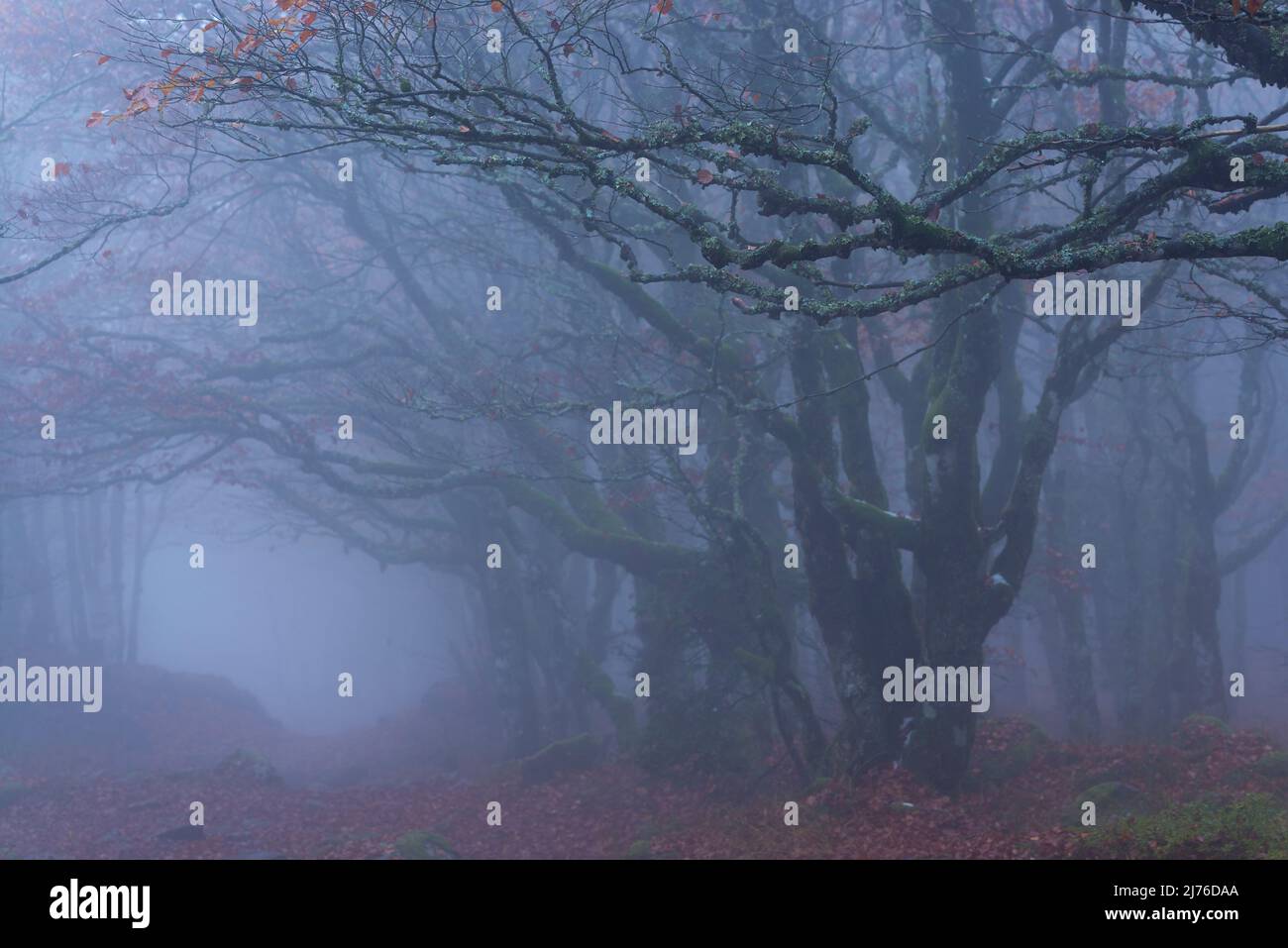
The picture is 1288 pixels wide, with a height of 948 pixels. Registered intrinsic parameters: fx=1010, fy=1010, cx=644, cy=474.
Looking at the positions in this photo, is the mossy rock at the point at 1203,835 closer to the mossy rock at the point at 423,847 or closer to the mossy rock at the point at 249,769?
the mossy rock at the point at 423,847

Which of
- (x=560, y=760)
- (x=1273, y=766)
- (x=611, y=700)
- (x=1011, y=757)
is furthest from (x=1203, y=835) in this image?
(x=560, y=760)

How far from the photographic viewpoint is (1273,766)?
A: 467 inches

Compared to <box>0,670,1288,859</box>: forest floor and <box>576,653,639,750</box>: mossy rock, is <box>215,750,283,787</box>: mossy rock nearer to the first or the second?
<box>0,670,1288,859</box>: forest floor

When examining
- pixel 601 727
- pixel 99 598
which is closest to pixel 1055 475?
pixel 601 727

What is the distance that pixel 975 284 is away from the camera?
1217 cm

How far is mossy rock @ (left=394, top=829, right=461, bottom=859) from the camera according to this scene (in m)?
13.1

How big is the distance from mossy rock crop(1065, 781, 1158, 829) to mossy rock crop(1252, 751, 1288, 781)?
60.8 inches

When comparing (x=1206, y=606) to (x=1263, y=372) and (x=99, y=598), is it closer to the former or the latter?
(x=1263, y=372)

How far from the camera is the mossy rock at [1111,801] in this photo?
35.7 feet

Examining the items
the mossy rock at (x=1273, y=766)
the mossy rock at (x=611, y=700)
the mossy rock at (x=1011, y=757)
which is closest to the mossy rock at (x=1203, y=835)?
the mossy rock at (x=1273, y=766)

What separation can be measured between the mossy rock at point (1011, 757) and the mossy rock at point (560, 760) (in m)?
7.45

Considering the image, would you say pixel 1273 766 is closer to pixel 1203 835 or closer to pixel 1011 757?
pixel 1011 757

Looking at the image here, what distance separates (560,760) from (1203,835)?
38.5 feet

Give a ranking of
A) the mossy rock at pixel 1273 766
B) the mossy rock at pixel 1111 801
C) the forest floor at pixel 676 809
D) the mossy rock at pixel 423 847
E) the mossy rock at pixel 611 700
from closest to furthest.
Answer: the forest floor at pixel 676 809 < the mossy rock at pixel 1111 801 < the mossy rock at pixel 1273 766 < the mossy rock at pixel 423 847 < the mossy rock at pixel 611 700
